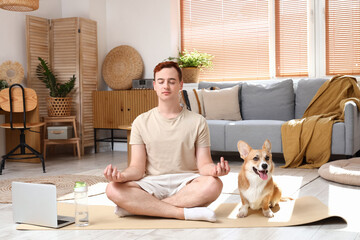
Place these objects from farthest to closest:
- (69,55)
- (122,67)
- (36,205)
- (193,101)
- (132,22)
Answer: (132,22), (122,67), (69,55), (193,101), (36,205)

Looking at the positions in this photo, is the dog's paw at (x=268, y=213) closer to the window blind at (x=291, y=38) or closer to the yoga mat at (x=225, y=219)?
the yoga mat at (x=225, y=219)

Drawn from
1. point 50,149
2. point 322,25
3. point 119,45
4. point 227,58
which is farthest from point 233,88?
point 50,149

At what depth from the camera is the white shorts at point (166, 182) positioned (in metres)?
2.53

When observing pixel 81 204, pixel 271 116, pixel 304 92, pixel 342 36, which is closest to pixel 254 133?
pixel 271 116

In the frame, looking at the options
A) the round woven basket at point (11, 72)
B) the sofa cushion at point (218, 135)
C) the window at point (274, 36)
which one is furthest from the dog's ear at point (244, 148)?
the round woven basket at point (11, 72)

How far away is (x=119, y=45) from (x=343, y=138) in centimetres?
348

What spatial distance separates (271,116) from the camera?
519 centimetres

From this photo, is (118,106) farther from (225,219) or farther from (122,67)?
(225,219)

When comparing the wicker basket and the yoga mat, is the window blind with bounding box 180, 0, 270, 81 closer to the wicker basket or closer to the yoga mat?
the wicker basket

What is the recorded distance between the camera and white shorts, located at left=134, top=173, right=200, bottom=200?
2529 millimetres

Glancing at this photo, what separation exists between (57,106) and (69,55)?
0.73 m

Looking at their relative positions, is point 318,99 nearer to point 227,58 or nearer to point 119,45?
point 227,58

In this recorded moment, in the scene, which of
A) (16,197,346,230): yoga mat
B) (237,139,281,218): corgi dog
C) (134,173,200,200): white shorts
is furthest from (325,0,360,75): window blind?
(134,173,200,200): white shorts

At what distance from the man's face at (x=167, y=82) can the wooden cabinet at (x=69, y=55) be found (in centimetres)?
355
